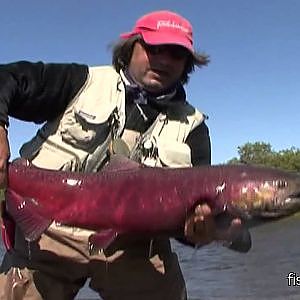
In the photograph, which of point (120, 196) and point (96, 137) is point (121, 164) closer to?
point (120, 196)

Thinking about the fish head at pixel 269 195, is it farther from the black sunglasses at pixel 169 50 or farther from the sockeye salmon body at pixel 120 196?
the black sunglasses at pixel 169 50

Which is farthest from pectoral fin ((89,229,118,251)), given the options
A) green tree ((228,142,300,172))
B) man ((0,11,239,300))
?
green tree ((228,142,300,172))

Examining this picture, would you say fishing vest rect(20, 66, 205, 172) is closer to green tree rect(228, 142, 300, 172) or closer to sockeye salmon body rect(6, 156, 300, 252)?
sockeye salmon body rect(6, 156, 300, 252)

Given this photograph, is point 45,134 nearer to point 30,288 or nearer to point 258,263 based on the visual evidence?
point 30,288

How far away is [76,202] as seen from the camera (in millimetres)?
4492

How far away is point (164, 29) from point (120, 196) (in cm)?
126

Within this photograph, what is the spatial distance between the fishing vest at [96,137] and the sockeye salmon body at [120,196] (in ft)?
1.26

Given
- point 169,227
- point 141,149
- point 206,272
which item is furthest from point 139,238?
point 206,272

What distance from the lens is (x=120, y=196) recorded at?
4.48m

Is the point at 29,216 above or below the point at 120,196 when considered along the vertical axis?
below

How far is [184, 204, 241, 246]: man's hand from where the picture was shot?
171 inches

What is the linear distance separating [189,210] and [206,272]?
54.7 feet

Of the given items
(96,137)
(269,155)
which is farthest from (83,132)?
(269,155)

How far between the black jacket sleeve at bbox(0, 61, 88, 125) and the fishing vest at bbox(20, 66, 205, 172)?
0.26 feet
